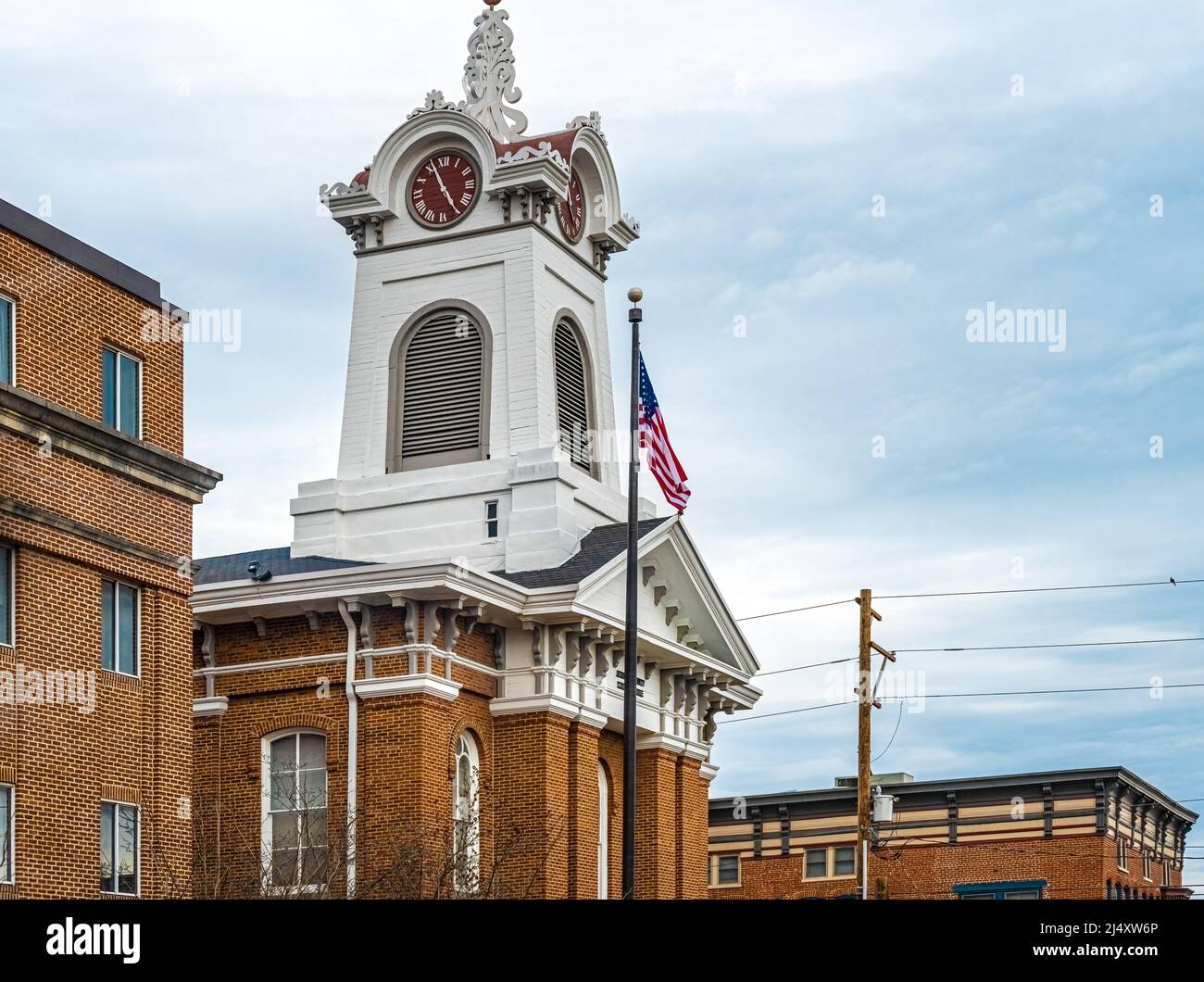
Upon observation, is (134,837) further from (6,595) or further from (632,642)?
(632,642)

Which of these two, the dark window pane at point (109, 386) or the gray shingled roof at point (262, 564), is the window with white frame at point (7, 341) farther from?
the gray shingled roof at point (262, 564)

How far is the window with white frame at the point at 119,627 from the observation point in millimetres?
29969

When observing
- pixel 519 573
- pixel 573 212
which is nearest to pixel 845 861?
pixel 573 212

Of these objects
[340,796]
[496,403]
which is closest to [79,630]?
[340,796]

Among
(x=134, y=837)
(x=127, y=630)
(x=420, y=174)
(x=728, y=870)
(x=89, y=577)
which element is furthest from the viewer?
(x=728, y=870)

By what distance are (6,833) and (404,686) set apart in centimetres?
1184

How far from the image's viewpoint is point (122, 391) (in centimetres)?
3081

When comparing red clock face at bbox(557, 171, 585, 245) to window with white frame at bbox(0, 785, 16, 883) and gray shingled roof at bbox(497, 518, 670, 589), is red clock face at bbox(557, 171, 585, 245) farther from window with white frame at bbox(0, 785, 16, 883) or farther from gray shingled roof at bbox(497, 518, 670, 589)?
window with white frame at bbox(0, 785, 16, 883)

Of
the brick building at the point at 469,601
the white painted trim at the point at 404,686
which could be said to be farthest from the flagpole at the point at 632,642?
the white painted trim at the point at 404,686

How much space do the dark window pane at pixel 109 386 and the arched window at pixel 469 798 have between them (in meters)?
10.7

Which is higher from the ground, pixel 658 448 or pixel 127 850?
pixel 658 448

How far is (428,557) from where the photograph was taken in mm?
45500
